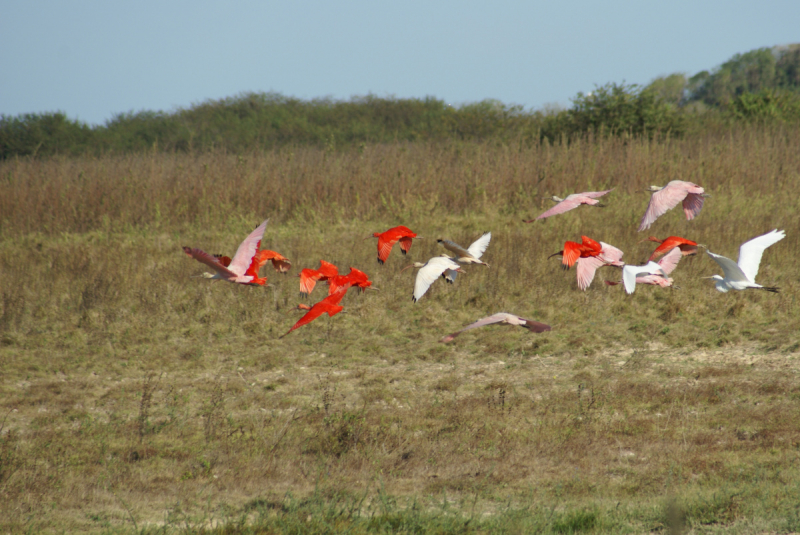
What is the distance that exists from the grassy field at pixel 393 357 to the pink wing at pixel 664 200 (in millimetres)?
1572

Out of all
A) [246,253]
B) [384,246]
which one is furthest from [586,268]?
[246,253]

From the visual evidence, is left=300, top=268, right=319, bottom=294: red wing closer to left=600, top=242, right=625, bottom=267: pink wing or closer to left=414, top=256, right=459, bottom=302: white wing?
left=414, top=256, right=459, bottom=302: white wing

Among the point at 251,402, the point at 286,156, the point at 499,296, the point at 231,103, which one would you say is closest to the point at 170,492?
the point at 251,402

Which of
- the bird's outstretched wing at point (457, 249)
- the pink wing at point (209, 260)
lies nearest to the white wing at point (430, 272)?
the bird's outstretched wing at point (457, 249)

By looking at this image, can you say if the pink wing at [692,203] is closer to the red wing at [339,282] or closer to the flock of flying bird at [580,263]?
the flock of flying bird at [580,263]

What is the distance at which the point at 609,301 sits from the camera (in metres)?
7.82

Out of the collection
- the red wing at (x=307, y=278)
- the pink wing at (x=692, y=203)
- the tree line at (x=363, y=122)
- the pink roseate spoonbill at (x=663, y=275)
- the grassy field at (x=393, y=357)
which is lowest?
the grassy field at (x=393, y=357)

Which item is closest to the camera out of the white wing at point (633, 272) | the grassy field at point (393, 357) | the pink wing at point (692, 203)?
the white wing at point (633, 272)

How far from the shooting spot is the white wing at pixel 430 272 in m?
3.39

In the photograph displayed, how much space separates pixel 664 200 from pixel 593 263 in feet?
1.91

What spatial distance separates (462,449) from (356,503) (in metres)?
1.12

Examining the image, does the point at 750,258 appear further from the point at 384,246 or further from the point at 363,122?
the point at 363,122

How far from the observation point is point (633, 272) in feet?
11.2

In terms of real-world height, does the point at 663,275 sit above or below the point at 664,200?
below
